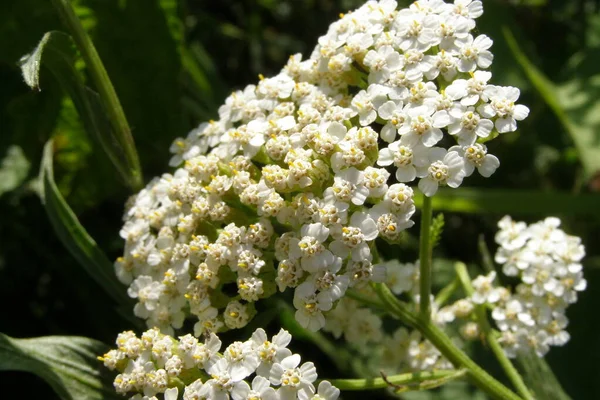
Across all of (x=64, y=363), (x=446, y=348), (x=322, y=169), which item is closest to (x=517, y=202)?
(x=446, y=348)

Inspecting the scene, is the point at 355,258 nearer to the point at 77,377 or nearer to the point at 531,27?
the point at 77,377

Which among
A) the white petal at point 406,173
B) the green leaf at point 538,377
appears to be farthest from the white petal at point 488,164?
the green leaf at point 538,377

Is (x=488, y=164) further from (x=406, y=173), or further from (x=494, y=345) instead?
(x=494, y=345)

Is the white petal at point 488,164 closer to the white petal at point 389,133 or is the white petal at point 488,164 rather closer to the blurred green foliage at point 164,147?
the white petal at point 389,133

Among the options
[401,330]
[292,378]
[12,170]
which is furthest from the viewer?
[12,170]

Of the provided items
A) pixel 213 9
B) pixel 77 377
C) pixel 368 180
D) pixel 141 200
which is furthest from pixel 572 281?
pixel 213 9

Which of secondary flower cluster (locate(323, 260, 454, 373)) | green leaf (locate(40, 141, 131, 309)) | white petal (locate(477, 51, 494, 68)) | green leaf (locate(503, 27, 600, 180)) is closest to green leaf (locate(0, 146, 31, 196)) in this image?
green leaf (locate(40, 141, 131, 309))
